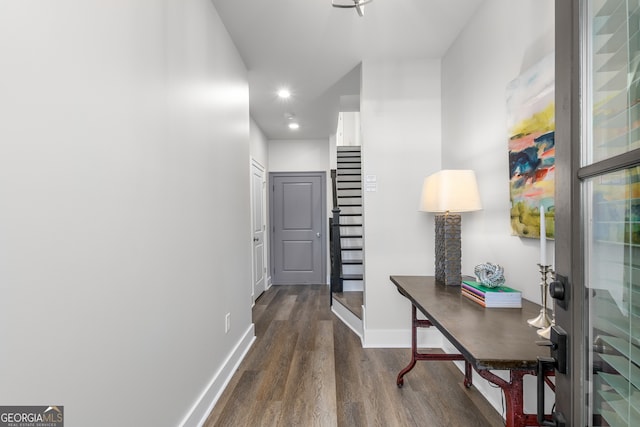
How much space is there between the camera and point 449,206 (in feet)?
6.20

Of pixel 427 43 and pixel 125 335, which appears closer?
pixel 125 335

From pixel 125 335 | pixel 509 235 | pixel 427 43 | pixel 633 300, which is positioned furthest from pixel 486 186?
pixel 125 335

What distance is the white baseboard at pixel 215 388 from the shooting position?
164cm

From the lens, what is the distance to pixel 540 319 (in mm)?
1199

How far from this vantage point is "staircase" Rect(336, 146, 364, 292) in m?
4.06

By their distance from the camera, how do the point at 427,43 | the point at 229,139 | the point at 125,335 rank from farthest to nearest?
the point at 427,43
the point at 229,139
the point at 125,335

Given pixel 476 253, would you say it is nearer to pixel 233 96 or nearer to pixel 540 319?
pixel 540 319

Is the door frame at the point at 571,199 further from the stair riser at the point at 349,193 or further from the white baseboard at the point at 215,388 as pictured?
the stair riser at the point at 349,193

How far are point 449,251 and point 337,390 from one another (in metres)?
1.25

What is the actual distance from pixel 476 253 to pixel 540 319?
3.28ft

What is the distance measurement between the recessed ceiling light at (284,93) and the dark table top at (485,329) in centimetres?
263

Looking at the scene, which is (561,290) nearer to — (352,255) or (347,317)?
(347,317)

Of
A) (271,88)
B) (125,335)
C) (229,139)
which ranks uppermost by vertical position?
(271,88)

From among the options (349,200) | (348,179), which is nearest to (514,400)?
(349,200)
